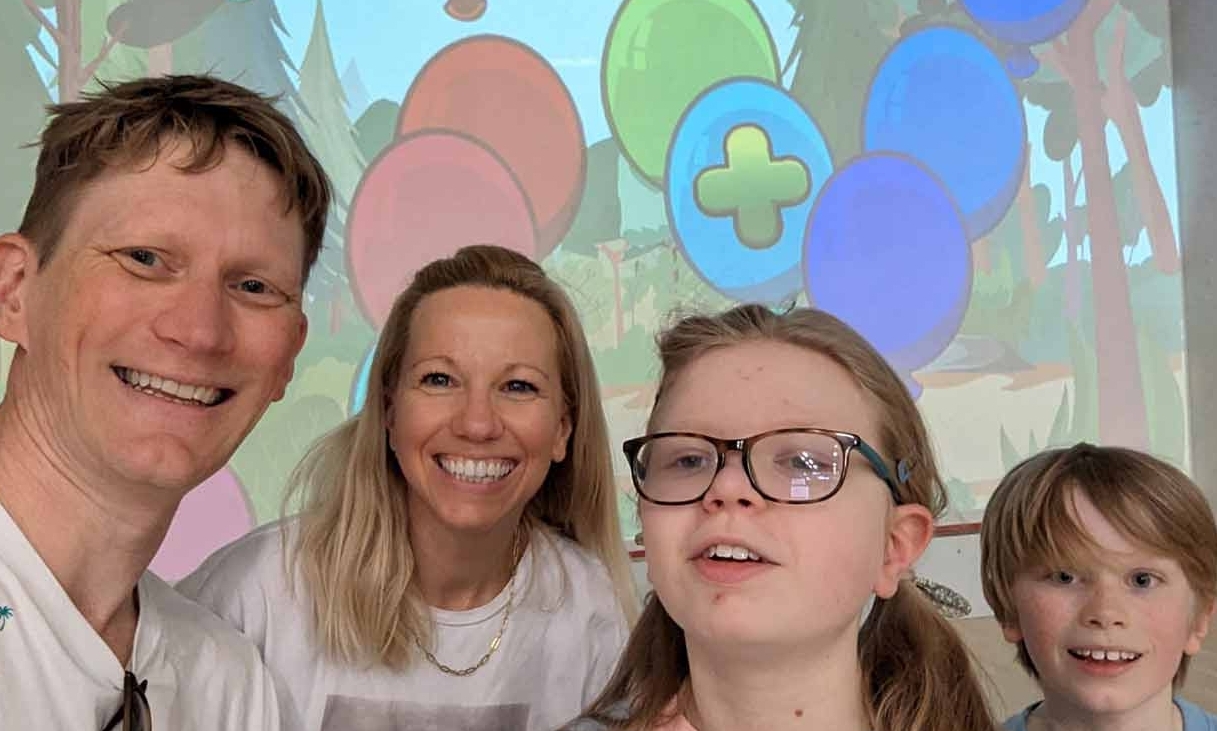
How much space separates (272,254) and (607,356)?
244 centimetres

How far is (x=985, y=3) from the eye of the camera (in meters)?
4.19

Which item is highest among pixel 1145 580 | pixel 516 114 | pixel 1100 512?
pixel 516 114

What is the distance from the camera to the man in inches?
48.4

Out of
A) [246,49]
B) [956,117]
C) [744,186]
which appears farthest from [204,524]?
[956,117]

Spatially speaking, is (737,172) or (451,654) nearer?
(451,654)

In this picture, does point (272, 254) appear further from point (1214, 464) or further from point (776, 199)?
point (1214, 464)

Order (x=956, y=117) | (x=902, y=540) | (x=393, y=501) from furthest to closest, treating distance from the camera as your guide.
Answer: (x=956, y=117)
(x=393, y=501)
(x=902, y=540)

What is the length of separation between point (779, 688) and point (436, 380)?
939 mm

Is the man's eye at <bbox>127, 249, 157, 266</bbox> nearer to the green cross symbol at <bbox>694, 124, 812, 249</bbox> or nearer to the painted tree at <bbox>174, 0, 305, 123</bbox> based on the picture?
the painted tree at <bbox>174, 0, 305, 123</bbox>

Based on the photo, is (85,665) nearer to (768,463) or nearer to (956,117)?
(768,463)

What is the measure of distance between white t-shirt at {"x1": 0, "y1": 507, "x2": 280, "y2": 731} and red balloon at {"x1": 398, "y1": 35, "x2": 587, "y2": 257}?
7.68 feet

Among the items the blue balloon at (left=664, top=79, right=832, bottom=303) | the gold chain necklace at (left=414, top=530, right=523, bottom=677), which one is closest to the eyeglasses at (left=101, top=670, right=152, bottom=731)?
the gold chain necklace at (left=414, top=530, right=523, bottom=677)

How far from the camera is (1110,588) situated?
164 centimetres

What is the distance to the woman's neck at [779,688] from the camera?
1.29 metres
